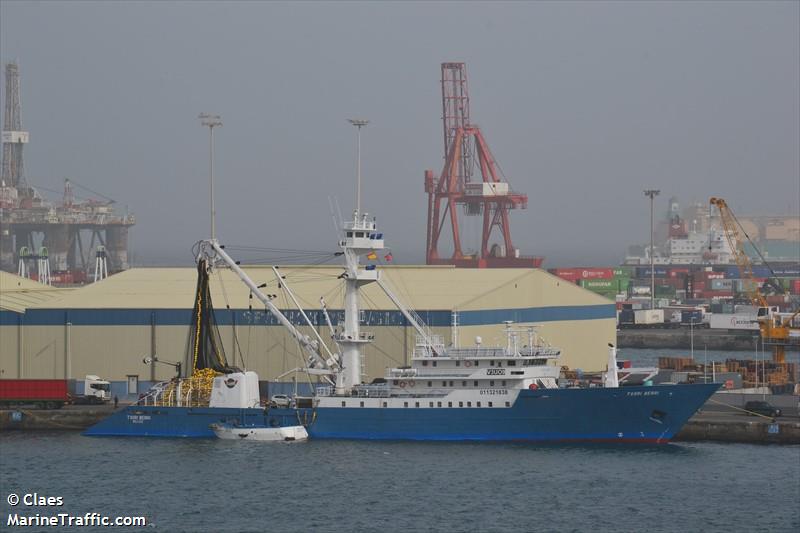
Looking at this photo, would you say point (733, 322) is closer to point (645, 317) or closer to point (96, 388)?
point (645, 317)

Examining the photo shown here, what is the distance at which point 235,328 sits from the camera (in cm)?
6856

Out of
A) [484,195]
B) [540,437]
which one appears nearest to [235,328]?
[540,437]

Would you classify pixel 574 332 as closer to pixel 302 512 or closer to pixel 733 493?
pixel 733 493

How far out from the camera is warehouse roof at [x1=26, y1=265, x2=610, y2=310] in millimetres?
69438

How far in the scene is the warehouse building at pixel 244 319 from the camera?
2662 inches

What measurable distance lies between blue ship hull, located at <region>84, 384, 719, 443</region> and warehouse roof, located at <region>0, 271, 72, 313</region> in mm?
22734

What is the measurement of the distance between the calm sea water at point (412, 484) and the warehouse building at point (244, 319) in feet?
30.3

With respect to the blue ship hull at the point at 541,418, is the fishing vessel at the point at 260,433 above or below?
below

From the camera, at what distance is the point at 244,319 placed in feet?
225

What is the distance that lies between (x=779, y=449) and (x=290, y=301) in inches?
965

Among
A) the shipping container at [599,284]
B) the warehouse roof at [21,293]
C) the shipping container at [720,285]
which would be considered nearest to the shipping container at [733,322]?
the shipping container at [599,284]

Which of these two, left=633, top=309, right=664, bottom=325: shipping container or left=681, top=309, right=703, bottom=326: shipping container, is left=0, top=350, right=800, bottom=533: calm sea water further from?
left=633, top=309, right=664, bottom=325: shipping container

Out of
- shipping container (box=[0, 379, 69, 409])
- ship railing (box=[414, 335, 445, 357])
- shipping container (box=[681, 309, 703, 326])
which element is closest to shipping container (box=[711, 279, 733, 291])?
shipping container (box=[681, 309, 703, 326])

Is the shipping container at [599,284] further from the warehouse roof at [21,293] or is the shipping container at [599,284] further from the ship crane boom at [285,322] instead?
the ship crane boom at [285,322]
